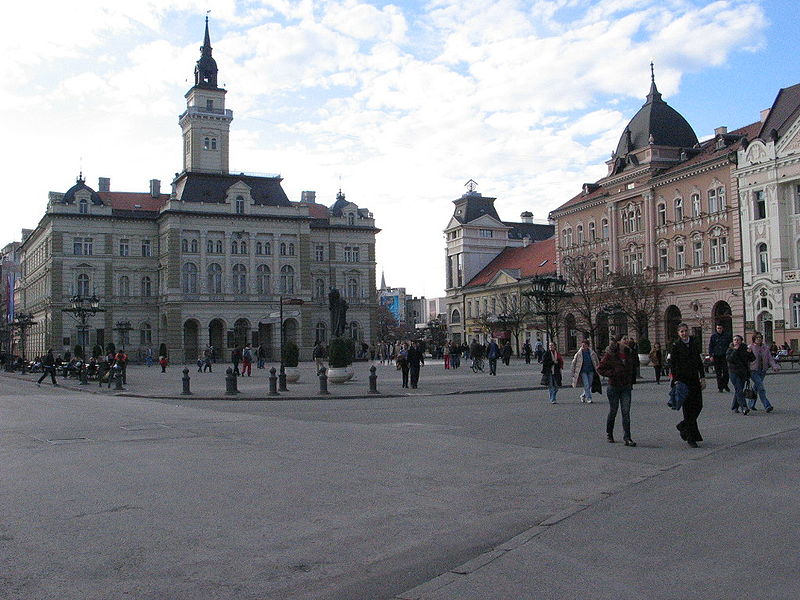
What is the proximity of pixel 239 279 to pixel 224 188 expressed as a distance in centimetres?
1010

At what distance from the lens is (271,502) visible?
28.0 feet

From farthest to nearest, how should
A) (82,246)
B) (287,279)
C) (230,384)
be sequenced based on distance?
(287,279) → (82,246) → (230,384)

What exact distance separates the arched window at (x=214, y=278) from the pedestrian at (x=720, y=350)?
216ft

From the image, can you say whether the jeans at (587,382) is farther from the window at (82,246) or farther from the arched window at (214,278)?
the window at (82,246)

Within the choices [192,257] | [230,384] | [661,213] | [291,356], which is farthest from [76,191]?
[230,384]

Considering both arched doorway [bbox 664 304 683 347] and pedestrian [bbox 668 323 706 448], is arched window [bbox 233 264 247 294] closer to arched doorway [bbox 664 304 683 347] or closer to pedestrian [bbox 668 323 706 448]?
arched doorway [bbox 664 304 683 347]

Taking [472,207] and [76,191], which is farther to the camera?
[472,207]

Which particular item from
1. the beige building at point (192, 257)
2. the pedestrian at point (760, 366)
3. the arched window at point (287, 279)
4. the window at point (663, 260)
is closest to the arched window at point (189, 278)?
the beige building at point (192, 257)

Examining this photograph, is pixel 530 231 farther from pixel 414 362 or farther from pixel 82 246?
pixel 414 362

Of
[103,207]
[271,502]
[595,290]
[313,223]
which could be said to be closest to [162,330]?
→ [103,207]

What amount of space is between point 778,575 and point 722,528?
1.39m

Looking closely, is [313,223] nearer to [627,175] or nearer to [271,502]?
[627,175]

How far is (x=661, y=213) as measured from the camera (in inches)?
2427

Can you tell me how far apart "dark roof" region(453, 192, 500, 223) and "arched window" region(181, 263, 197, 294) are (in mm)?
33062
